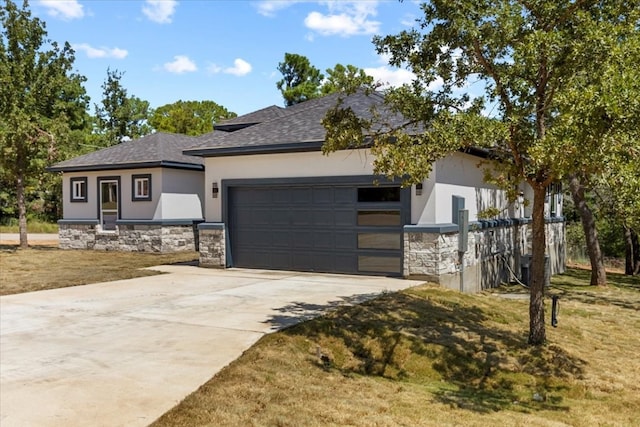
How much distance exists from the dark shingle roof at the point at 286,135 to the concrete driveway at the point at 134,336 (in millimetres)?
3542

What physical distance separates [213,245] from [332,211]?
3.98 m

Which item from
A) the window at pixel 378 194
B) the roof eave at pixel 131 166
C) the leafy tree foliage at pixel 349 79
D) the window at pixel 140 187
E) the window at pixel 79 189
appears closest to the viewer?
the leafy tree foliage at pixel 349 79

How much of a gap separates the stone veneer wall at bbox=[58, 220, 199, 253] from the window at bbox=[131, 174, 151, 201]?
3.42 feet

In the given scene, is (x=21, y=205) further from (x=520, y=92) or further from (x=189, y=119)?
(x=189, y=119)

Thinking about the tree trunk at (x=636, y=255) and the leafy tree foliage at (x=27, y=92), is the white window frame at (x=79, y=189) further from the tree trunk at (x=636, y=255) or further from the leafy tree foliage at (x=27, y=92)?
the tree trunk at (x=636, y=255)

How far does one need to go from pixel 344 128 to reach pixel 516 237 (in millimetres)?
12287

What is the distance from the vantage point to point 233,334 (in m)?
7.73

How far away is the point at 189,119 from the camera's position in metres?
54.3

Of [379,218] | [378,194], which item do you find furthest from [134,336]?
[378,194]

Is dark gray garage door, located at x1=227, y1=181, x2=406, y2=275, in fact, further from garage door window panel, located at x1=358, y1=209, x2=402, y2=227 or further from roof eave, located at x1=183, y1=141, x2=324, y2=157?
roof eave, located at x1=183, y1=141, x2=324, y2=157

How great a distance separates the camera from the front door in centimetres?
2238

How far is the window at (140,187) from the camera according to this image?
21.2 m

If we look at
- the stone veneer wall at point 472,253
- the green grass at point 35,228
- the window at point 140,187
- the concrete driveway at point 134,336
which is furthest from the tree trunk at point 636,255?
the green grass at point 35,228

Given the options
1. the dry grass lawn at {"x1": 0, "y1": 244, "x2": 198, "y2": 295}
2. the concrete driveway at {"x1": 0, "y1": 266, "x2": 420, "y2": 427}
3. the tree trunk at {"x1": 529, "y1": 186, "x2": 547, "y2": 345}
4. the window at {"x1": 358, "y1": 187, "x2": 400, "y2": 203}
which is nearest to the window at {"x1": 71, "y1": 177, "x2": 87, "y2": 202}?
the dry grass lawn at {"x1": 0, "y1": 244, "x2": 198, "y2": 295}
